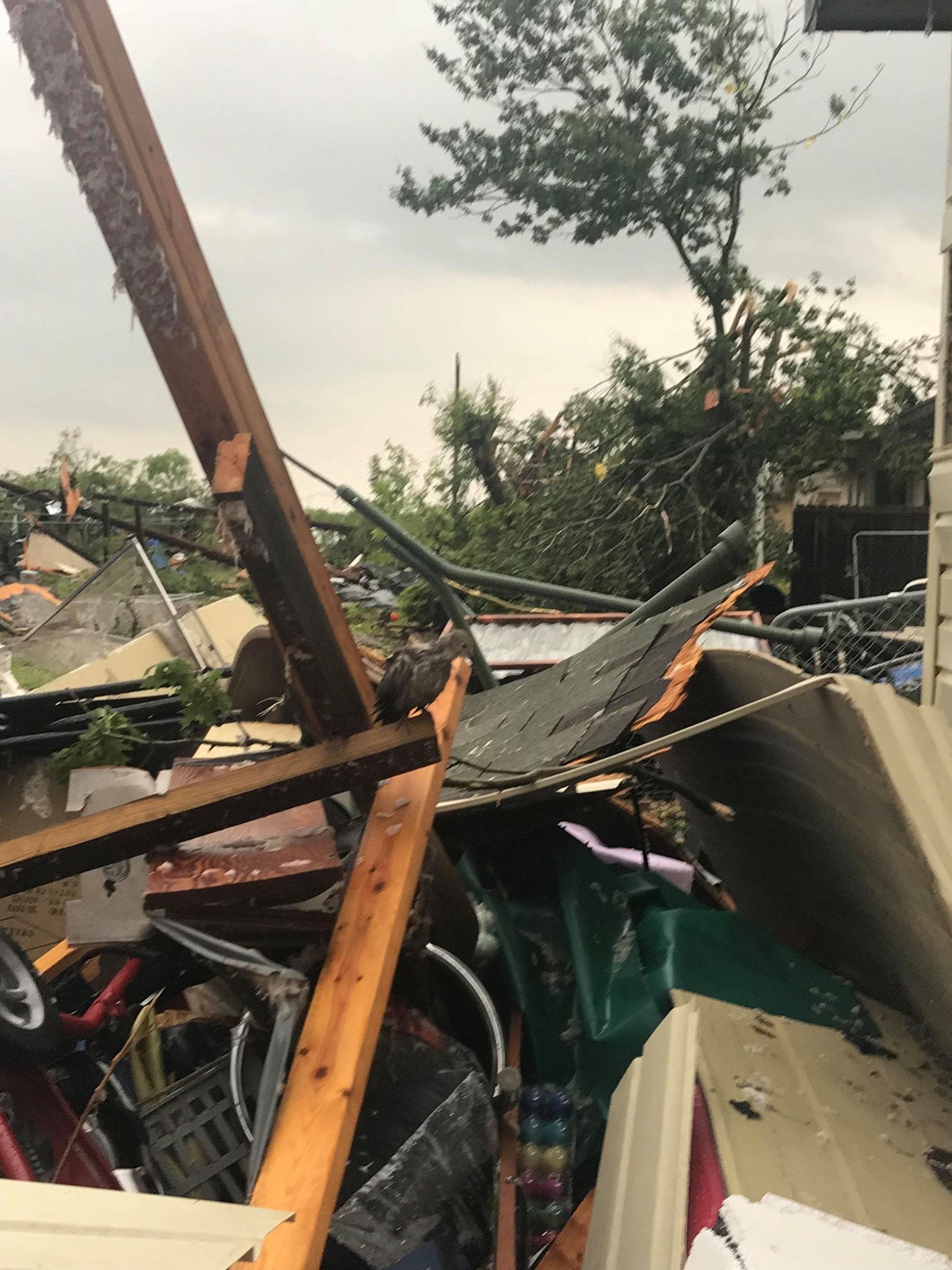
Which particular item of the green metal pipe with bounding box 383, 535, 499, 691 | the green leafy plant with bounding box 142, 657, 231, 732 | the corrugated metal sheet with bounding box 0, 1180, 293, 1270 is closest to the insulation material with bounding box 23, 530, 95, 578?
the green metal pipe with bounding box 383, 535, 499, 691

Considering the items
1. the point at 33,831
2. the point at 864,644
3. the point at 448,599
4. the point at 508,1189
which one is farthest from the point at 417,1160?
the point at 864,644

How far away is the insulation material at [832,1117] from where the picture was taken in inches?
46.3

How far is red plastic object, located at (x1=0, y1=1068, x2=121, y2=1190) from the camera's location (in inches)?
54.7

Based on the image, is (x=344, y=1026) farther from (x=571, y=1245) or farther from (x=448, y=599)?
(x=448, y=599)

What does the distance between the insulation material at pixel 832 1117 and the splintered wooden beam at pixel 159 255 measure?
996 millimetres

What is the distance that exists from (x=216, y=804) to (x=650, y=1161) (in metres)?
0.83

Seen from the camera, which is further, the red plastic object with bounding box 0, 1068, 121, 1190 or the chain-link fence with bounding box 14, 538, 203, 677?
the chain-link fence with bounding box 14, 538, 203, 677

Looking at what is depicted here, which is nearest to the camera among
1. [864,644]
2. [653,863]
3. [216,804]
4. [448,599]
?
[216,804]

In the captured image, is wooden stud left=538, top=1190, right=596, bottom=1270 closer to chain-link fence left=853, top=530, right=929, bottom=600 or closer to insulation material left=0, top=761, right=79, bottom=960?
insulation material left=0, top=761, right=79, bottom=960

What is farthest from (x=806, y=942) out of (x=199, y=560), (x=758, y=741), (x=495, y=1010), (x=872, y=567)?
(x=872, y=567)

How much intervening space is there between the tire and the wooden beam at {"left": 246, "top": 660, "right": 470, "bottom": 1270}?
1.60 feet

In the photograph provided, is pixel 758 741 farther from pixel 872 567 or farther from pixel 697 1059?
pixel 872 567

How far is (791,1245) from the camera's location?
102 centimetres

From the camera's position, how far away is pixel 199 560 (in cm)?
801
